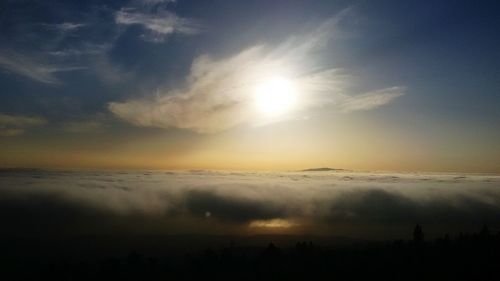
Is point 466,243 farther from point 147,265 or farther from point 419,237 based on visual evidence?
point 147,265

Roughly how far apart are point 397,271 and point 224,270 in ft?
246

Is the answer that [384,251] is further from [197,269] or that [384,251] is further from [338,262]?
[197,269]

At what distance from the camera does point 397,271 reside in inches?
5246

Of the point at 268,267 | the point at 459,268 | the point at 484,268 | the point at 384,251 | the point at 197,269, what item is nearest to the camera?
the point at 484,268

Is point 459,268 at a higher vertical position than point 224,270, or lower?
higher

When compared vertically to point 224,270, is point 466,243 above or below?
above

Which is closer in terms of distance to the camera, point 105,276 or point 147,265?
point 105,276

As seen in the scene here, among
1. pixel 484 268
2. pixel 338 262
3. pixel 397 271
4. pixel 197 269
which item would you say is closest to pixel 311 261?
pixel 338 262

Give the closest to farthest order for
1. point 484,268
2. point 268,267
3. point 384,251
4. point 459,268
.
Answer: point 484,268, point 459,268, point 268,267, point 384,251

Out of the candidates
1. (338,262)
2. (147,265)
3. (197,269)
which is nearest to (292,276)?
(338,262)

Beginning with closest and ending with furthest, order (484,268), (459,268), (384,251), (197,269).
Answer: (484,268), (459,268), (197,269), (384,251)

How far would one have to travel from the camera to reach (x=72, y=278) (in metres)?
162

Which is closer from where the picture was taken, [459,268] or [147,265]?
[459,268]

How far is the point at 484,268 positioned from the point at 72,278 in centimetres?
16251
